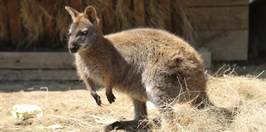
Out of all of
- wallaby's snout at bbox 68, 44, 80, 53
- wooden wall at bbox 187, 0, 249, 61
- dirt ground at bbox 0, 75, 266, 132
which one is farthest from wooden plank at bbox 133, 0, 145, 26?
wallaby's snout at bbox 68, 44, 80, 53

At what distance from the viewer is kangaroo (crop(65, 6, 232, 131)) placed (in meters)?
5.37

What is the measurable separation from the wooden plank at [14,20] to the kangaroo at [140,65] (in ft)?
9.82

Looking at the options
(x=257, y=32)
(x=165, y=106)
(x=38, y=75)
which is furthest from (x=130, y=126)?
(x=257, y=32)

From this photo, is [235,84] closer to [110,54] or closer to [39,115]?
[110,54]

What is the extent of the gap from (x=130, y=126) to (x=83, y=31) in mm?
1161

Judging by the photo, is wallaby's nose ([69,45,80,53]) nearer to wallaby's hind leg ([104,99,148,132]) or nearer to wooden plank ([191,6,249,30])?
wallaby's hind leg ([104,99,148,132])

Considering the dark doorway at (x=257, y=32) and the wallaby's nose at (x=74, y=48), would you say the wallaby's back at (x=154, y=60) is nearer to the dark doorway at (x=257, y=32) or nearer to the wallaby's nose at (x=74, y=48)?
the wallaby's nose at (x=74, y=48)

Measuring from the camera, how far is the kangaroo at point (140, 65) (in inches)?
211

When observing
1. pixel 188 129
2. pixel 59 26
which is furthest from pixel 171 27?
pixel 188 129

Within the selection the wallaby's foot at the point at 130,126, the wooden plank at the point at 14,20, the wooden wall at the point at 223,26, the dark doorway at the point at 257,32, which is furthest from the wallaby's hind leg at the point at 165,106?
the dark doorway at the point at 257,32

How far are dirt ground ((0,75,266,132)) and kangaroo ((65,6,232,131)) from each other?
0.18 meters

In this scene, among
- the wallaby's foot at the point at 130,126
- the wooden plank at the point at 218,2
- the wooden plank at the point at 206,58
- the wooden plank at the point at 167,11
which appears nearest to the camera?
the wallaby's foot at the point at 130,126

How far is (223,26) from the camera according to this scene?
8922 mm

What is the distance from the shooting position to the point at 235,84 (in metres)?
6.98
